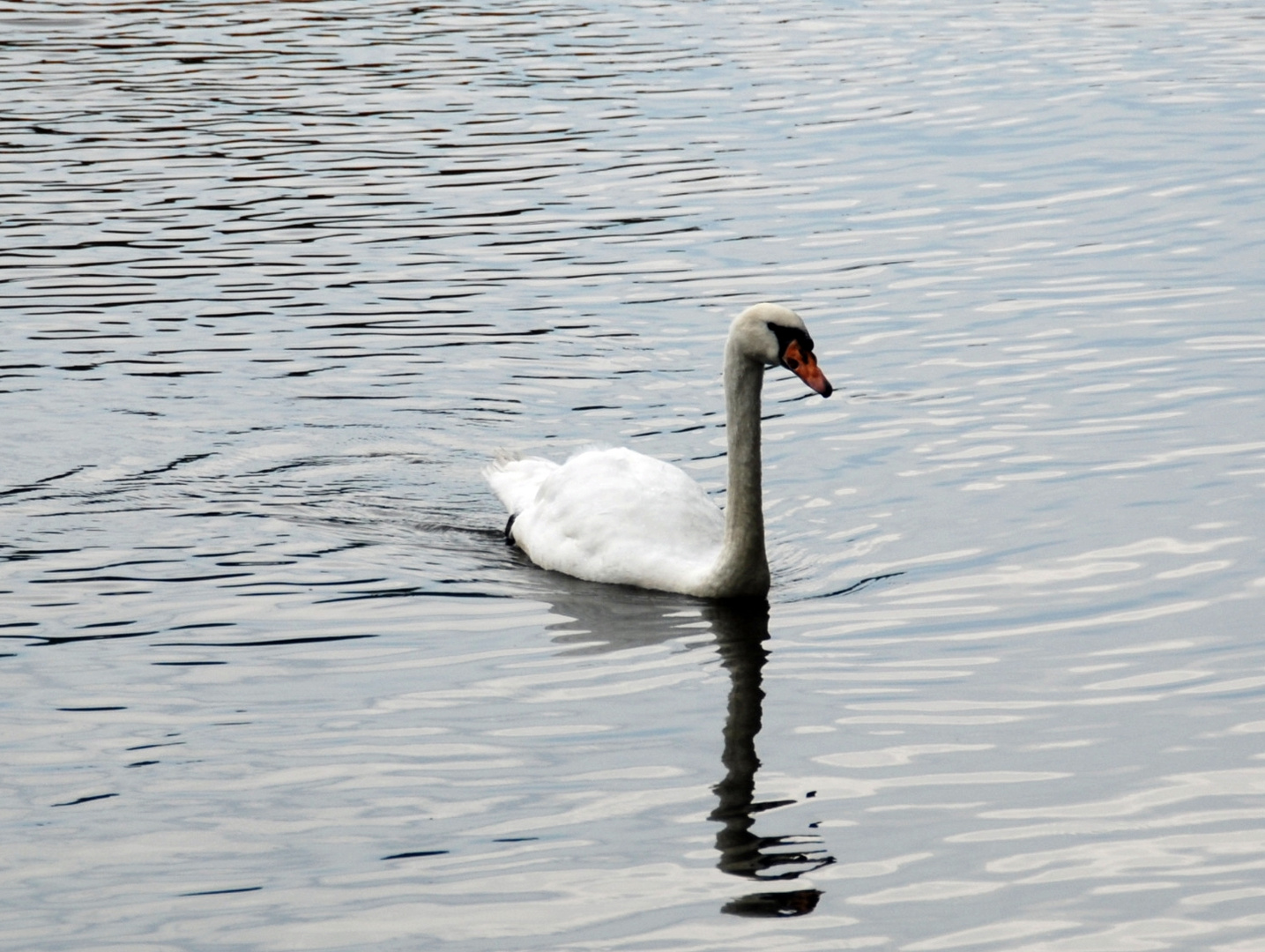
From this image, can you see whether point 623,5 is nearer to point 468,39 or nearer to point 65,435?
point 468,39

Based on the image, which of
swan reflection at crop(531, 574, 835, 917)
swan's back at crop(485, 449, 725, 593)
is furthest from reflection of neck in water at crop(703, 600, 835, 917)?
swan's back at crop(485, 449, 725, 593)

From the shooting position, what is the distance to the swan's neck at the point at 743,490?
10320 millimetres

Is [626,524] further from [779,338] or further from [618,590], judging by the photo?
[779,338]

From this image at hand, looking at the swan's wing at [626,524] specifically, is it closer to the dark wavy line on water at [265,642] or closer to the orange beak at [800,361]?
the orange beak at [800,361]

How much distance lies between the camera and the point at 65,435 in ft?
43.2

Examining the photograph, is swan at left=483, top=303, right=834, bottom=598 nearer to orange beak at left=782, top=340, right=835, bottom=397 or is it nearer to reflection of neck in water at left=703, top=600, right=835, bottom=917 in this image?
orange beak at left=782, top=340, right=835, bottom=397

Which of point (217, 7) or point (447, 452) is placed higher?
point (217, 7)

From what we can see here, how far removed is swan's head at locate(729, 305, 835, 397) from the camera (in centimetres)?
1028

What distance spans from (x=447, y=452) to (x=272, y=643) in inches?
146

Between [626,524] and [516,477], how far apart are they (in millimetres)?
1376

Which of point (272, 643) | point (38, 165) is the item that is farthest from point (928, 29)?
point (272, 643)

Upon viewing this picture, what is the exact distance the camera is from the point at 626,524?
35.8ft

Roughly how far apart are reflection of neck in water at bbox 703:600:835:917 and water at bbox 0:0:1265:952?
26 mm

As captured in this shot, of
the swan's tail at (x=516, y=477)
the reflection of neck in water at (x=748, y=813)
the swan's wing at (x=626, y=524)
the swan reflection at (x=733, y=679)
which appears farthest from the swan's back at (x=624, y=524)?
the reflection of neck in water at (x=748, y=813)
